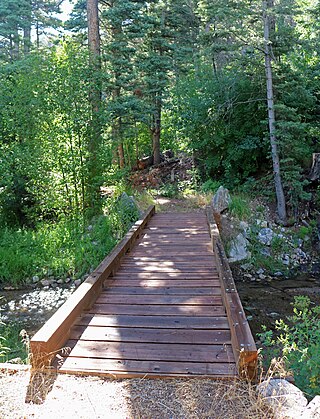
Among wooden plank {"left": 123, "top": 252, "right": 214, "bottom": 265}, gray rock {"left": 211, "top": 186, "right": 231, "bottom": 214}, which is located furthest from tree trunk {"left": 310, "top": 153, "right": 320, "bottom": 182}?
wooden plank {"left": 123, "top": 252, "right": 214, "bottom": 265}

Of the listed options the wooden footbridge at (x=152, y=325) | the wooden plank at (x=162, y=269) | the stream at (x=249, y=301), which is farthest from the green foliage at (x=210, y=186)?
the wooden plank at (x=162, y=269)

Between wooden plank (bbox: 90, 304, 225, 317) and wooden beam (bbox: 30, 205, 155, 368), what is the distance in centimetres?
18

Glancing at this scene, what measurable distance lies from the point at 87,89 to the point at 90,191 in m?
2.43

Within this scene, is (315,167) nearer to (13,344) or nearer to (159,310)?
(159,310)

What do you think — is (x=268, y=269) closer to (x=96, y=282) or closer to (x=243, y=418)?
(x=96, y=282)

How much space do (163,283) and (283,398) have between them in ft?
8.43

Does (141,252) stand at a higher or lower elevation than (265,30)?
lower

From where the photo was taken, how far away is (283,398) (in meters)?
2.30

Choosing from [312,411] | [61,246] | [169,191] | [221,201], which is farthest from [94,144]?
[312,411]

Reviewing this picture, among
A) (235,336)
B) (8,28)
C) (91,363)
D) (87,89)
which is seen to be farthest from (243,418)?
(8,28)

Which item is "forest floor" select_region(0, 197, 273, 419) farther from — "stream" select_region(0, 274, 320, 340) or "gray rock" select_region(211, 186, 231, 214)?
"gray rock" select_region(211, 186, 231, 214)

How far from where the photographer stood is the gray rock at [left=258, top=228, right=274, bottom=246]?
28.0ft

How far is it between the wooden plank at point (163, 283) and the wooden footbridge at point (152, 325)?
0.04 feet

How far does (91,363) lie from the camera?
289cm
